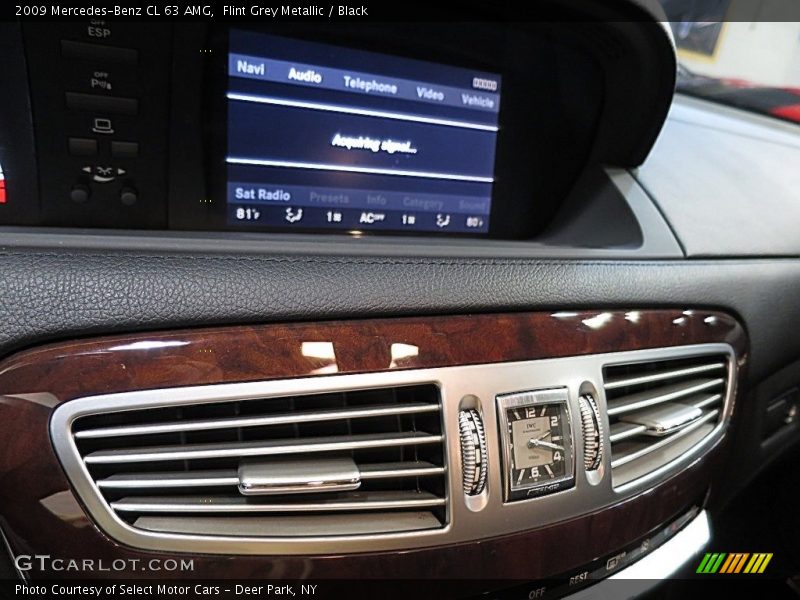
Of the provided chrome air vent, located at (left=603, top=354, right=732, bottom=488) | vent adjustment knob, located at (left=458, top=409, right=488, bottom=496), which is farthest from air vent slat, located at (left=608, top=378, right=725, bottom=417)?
vent adjustment knob, located at (left=458, top=409, right=488, bottom=496)

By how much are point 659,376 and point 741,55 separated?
126cm

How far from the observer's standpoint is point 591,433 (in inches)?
30.8

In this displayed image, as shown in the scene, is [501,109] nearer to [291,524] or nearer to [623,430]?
[623,430]

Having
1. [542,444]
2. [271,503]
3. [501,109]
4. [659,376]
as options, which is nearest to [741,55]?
[501,109]

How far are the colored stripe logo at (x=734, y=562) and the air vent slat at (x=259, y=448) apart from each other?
69 centimetres

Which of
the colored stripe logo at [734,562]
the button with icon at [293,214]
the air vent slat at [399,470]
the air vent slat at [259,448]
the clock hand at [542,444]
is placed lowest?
the colored stripe logo at [734,562]

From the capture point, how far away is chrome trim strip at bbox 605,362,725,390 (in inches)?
32.7

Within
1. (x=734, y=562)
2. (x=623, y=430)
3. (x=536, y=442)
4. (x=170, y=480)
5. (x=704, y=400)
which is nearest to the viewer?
(x=170, y=480)

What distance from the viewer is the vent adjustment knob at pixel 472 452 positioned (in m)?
0.70

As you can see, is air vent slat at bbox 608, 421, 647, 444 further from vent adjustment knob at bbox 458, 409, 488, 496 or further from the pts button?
the pts button

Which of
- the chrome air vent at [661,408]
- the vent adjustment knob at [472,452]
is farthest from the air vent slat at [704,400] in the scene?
the vent adjustment knob at [472,452]

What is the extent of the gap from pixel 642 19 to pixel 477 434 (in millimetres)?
544

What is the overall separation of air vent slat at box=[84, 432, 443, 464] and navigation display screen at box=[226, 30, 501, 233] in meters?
0.29

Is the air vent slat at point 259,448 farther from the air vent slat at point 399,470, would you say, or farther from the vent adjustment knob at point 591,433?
the vent adjustment knob at point 591,433
